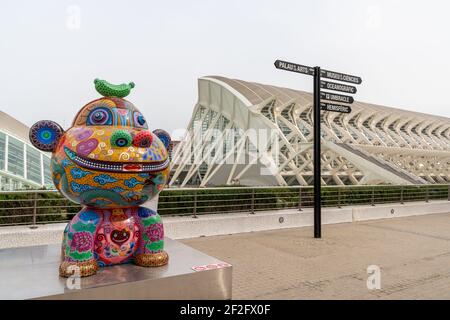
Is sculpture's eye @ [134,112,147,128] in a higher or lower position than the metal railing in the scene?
higher

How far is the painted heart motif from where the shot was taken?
3.05 m

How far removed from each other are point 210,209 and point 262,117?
21904mm

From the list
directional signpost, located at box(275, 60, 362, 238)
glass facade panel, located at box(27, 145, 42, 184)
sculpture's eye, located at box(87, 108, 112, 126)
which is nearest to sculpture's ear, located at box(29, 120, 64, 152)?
sculpture's eye, located at box(87, 108, 112, 126)

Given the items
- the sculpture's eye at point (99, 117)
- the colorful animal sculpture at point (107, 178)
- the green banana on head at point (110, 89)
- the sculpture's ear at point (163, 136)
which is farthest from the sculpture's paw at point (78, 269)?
the green banana on head at point (110, 89)

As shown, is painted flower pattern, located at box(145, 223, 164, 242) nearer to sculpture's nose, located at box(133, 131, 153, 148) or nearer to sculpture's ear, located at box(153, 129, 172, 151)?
sculpture's nose, located at box(133, 131, 153, 148)

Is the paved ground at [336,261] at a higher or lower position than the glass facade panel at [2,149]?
lower

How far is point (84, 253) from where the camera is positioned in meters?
3.03

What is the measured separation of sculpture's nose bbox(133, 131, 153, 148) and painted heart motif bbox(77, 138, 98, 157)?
1.21 feet

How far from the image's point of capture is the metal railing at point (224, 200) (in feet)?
20.7

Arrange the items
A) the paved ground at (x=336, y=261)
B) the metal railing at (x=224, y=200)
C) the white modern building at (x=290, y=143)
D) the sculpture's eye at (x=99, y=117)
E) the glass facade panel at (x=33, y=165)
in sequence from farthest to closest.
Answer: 1. the white modern building at (x=290, y=143)
2. the glass facade panel at (x=33, y=165)
3. the metal railing at (x=224, y=200)
4. the paved ground at (x=336, y=261)
5. the sculpture's eye at (x=99, y=117)

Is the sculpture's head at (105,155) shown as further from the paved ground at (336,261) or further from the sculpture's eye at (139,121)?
the paved ground at (336,261)

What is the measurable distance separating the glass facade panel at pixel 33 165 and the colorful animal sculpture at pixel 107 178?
21171 millimetres
